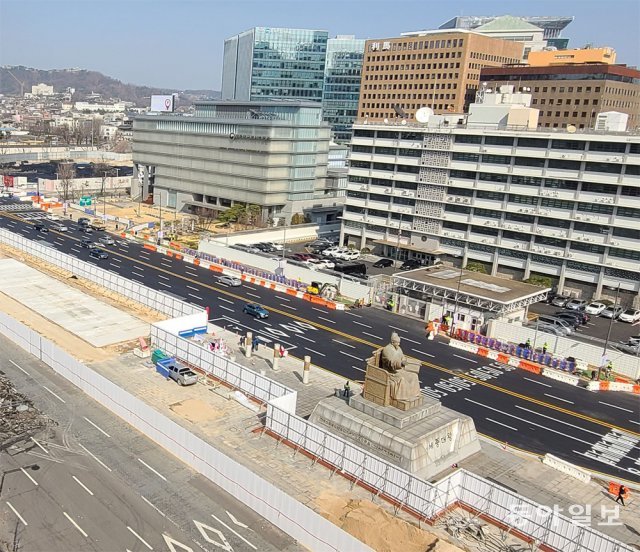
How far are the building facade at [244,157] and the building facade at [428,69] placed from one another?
28291 millimetres

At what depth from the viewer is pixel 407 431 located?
35.2m

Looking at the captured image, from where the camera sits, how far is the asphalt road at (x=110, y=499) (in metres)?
29.9

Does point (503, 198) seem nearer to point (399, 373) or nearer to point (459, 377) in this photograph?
point (459, 377)

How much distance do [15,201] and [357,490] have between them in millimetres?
128407

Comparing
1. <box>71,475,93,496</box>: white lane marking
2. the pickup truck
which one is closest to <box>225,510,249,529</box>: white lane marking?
<box>71,475,93,496</box>: white lane marking

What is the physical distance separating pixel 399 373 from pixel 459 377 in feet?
63.5

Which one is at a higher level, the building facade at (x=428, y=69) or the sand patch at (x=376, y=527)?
the building facade at (x=428, y=69)

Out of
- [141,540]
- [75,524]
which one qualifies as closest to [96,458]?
[75,524]

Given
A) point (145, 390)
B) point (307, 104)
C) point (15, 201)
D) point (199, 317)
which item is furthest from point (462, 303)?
point (15, 201)

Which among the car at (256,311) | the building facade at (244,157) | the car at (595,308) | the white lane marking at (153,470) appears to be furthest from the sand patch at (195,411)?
the building facade at (244,157)

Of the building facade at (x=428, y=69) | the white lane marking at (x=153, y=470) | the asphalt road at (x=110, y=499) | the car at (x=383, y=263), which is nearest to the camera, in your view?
the asphalt road at (x=110, y=499)

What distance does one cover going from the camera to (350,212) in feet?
343

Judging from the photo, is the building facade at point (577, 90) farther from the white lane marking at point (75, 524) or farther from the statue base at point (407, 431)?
the white lane marking at point (75, 524)

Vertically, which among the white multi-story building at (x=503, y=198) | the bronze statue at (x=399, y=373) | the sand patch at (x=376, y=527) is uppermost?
the white multi-story building at (x=503, y=198)
